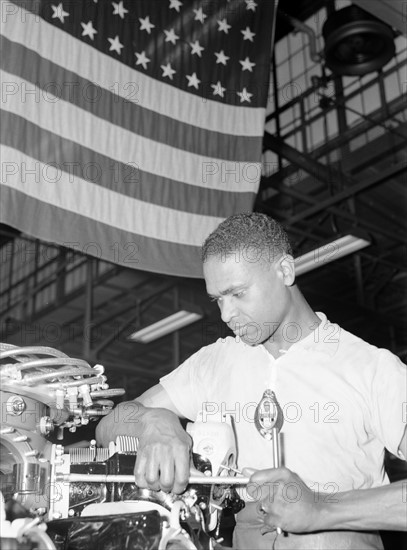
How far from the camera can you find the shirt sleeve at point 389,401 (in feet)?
4.33

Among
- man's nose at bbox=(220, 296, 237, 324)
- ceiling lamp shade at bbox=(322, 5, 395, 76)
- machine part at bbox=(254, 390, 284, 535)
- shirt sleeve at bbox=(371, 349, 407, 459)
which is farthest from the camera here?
ceiling lamp shade at bbox=(322, 5, 395, 76)

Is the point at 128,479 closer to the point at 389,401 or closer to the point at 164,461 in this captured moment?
the point at 164,461

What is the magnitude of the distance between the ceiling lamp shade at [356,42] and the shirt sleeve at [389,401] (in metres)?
3.18

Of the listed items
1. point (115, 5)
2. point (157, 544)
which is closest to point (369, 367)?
point (157, 544)

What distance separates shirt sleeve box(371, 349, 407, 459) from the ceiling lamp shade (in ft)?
10.4

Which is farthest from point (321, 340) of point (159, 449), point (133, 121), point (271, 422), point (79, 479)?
point (133, 121)

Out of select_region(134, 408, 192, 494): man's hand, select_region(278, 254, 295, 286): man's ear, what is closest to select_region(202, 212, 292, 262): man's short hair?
select_region(278, 254, 295, 286): man's ear

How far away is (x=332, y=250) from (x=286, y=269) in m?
3.66

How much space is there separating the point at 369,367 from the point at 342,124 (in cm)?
526

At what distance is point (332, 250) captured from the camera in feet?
17.0

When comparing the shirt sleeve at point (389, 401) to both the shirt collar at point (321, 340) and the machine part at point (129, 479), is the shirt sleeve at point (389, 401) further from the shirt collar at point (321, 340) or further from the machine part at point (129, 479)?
the machine part at point (129, 479)

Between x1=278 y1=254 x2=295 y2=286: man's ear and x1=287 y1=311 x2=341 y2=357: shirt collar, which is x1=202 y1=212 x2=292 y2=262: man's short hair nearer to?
x1=278 y1=254 x2=295 y2=286: man's ear

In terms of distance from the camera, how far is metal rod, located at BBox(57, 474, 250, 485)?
1.14 meters

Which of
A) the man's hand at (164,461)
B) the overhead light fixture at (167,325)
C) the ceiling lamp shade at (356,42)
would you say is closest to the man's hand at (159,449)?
the man's hand at (164,461)
